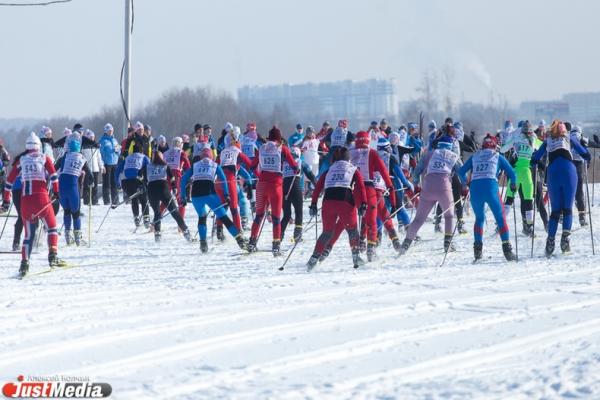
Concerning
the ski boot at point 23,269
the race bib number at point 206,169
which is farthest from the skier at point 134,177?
the ski boot at point 23,269

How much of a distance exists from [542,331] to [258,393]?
297 centimetres

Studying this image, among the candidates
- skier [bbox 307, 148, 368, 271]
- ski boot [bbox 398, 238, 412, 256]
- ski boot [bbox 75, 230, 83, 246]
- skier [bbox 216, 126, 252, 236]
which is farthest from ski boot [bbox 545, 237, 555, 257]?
ski boot [bbox 75, 230, 83, 246]

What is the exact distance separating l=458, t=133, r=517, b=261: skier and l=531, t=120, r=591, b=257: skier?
23.8 inches

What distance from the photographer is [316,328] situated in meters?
9.09

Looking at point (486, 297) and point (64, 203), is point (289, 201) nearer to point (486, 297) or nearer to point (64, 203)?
point (64, 203)

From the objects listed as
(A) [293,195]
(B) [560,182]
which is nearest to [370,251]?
(B) [560,182]

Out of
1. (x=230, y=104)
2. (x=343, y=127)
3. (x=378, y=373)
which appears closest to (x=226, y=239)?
(x=343, y=127)

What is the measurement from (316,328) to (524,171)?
10456 mm

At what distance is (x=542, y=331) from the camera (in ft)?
28.9

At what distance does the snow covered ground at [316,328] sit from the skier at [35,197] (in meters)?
0.48

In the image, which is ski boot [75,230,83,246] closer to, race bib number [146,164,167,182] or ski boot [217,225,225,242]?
race bib number [146,164,167,182]

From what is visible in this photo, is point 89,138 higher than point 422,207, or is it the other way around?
point 89,138

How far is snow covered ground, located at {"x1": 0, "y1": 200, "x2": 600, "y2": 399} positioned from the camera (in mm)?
7133

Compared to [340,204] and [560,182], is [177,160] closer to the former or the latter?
Result: [340,204]
